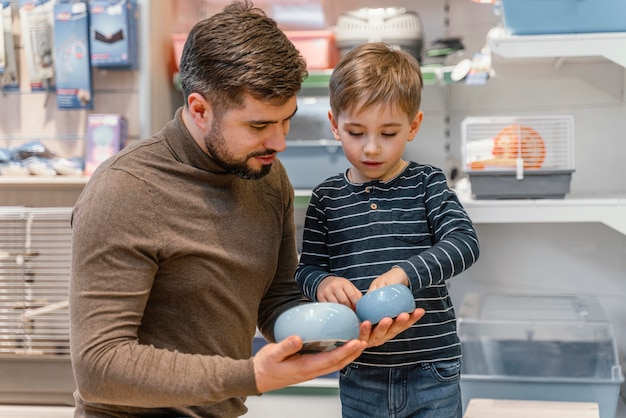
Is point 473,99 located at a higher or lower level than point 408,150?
higher

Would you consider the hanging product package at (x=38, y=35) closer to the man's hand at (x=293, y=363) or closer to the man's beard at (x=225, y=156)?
the man's beard at (x=225, y=156)

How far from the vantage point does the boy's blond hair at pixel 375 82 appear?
1.30m

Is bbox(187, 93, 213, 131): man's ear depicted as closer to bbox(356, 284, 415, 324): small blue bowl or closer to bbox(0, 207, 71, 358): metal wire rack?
bbox(356, 284, 415, 324): small blue bowl

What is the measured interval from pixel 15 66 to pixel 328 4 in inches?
38.4

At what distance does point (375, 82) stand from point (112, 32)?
1.13 m

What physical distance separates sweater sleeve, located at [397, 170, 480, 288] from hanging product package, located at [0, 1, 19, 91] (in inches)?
59.3

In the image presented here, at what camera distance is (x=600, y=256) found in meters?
2.37

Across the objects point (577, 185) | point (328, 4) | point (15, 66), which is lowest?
point (577, 185)

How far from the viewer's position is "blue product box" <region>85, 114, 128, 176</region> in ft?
7.18

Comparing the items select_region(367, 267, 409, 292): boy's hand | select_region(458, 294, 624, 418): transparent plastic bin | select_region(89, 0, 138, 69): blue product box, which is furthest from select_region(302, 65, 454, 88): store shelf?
select_region(367, 267, 409, 292): boy's hand

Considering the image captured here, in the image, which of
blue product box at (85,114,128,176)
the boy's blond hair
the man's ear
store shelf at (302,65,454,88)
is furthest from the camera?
blue product box at (85,114,128,176)

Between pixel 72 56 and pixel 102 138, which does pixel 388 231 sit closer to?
pixel 102 138

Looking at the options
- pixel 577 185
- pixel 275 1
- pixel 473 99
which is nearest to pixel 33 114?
pixel 275 1

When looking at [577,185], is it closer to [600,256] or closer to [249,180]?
[600,256]
